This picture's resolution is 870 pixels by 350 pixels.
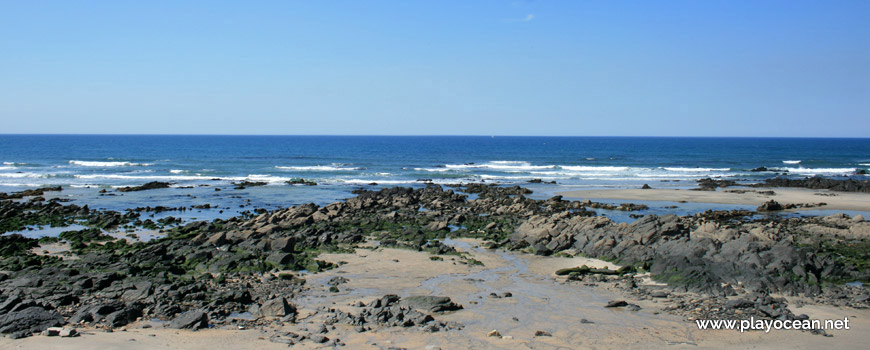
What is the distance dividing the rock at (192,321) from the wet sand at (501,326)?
0.68 feet

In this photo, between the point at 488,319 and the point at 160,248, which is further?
the point at 160,248

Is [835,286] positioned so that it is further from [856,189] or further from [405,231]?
[856,189]

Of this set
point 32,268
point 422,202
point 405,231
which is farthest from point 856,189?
point 32,268

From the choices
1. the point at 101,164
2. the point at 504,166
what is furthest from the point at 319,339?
the point at 101,164

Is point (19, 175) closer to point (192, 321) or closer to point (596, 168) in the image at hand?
point (192, 321)

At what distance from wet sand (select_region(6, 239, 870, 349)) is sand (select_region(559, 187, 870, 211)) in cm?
2234

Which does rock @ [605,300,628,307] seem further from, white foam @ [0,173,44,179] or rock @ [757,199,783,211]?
white foam @ [0,173,44,179]

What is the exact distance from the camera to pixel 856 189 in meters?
40.1

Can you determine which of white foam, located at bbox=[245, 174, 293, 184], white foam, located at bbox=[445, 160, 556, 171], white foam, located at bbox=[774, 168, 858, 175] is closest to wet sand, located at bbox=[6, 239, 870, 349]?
white foam, located at bbox=[245, 174, 293, 184]

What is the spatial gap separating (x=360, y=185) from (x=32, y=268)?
30007 millimetres

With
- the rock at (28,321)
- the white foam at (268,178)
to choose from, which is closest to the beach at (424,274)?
the rock at (28,321)

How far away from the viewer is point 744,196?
121ft

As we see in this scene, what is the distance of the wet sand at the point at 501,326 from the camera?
10.3 metres

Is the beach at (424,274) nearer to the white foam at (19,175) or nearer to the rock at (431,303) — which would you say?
the rock at (431,303)
